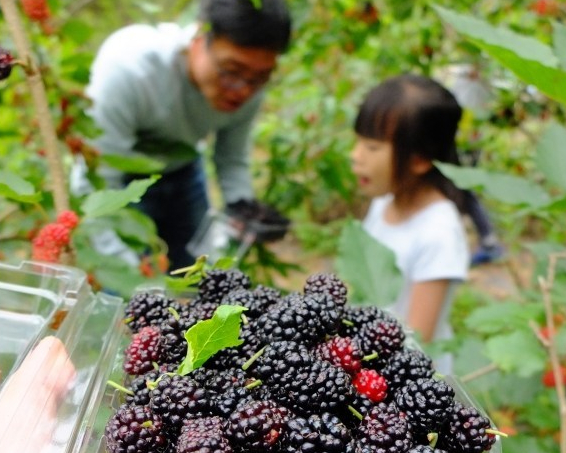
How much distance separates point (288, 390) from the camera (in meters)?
0.50

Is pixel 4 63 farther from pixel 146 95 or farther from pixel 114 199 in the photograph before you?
pixel 146 95

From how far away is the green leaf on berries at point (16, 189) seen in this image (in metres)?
0.60

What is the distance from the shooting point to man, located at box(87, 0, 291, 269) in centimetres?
129

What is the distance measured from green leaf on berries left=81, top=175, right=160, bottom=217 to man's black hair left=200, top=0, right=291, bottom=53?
632 mm

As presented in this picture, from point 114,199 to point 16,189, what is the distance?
5.4 inches

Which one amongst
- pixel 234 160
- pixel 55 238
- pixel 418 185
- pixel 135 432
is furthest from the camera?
pixel 234 160

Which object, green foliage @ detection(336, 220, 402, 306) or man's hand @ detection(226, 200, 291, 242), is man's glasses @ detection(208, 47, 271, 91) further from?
green foliage @ detection(336, 220, 402, 306)

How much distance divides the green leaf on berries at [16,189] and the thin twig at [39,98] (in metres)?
0.12

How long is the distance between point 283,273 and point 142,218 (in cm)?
72

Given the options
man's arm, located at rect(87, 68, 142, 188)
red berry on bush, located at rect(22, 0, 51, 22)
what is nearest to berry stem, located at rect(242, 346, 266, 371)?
red berry on bush, located at rect(22, 0, 51, 22)

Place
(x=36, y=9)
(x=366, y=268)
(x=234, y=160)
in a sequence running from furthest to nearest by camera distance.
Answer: (x=234, y=160)
(x=366, y=268)
(x=36, y=9)

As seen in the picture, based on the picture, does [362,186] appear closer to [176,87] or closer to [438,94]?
[438,94]

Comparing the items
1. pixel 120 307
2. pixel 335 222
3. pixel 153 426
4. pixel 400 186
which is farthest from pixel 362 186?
pixel 335 222

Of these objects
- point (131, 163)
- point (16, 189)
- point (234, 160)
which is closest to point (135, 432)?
point (16, 189)
